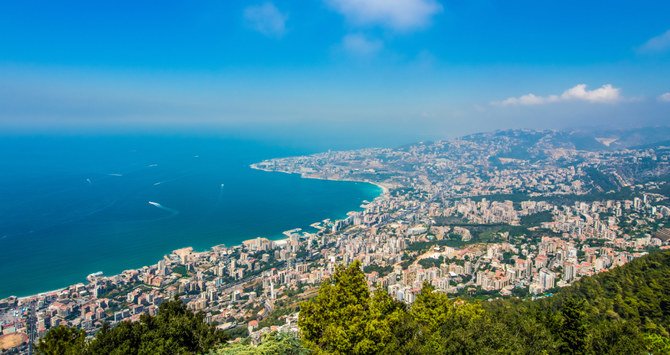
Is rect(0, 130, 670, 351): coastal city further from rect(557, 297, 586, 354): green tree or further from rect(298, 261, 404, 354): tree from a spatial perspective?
rect(557, 297, 586, 354): green tree

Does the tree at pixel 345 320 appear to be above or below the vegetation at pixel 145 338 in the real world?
above

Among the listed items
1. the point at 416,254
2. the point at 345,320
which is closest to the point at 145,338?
the point at 345,320

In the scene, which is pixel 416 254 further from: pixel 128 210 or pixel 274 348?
pixel 128 210

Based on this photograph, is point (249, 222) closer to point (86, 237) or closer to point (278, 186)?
point (86, 237)

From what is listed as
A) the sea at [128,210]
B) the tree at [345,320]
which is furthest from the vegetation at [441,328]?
the sea at [128,210]

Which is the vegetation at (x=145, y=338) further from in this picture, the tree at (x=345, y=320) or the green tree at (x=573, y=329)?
the green tree at (x=573, y=329)

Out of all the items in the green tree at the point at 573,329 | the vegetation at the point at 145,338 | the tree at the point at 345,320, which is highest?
the tree at the point at 345,320

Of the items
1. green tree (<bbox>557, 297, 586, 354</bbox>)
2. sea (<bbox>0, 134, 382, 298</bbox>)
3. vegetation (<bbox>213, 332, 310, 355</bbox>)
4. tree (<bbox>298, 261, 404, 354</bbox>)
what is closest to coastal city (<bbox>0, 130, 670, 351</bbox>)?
tree (<bbox>298, 261, 404, 354</bbox>)
